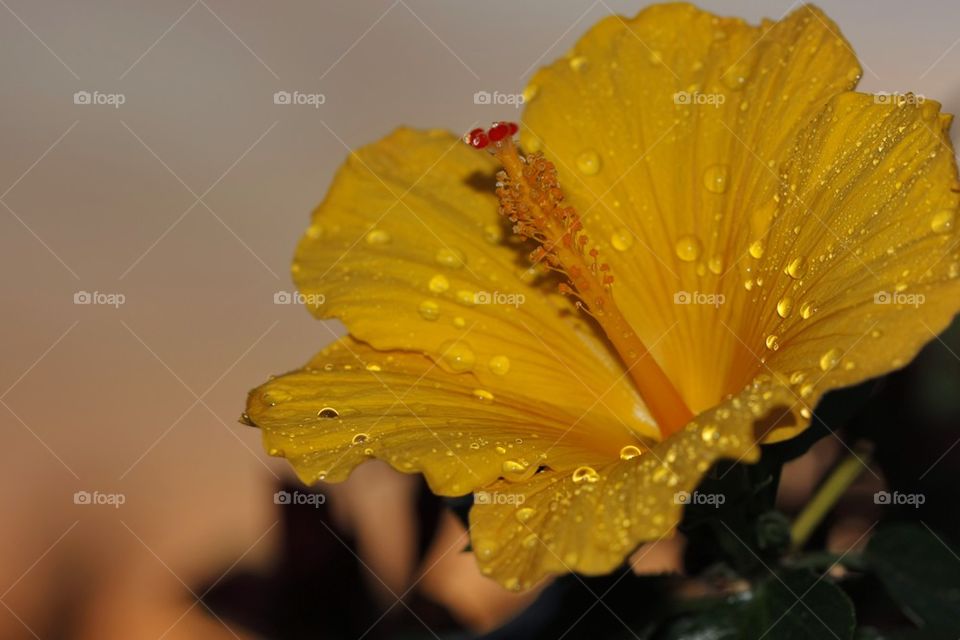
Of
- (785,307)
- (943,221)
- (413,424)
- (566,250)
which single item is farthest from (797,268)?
(413,424)

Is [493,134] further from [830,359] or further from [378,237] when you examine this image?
[830,359]

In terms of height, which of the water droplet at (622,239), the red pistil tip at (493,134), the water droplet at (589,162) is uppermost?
the red pistil tip at (493,134)

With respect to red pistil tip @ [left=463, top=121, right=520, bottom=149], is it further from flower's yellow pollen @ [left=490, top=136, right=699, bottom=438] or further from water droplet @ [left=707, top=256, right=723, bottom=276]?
water droplet @ [left=707, top=256, right=723, bottom=276]
